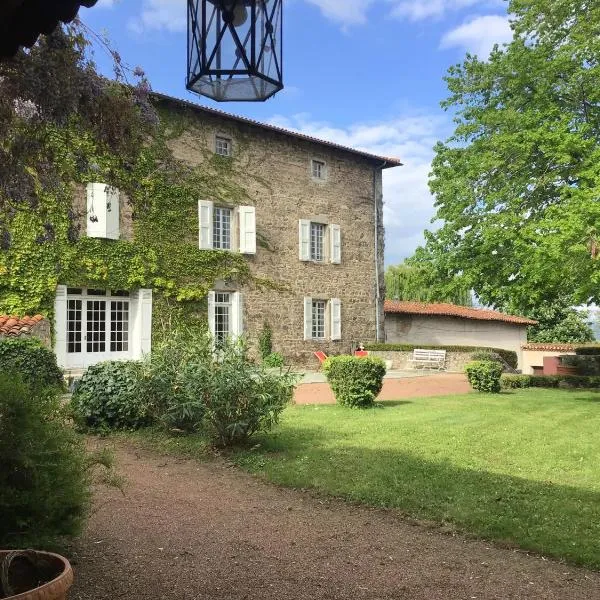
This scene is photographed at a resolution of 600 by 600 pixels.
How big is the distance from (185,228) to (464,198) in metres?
7.75

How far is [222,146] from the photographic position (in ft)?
62.4

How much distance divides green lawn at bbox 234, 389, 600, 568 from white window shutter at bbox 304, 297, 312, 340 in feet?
31.4

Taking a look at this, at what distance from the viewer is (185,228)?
1812 centimetres

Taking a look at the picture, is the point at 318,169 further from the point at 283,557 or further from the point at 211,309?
Result: the point at 283,557

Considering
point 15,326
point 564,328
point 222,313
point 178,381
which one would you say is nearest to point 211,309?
point 222,313

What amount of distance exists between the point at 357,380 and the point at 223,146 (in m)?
10.6

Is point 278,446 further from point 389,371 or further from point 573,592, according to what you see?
point 389,371

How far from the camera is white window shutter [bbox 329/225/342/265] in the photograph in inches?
834

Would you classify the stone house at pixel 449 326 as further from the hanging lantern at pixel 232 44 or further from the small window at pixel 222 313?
the hanging lantern at pixel 232 44

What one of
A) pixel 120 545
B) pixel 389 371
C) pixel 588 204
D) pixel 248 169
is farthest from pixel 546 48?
pixel 120 545

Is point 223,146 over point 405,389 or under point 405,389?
over

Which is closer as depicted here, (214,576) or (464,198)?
(214,576)

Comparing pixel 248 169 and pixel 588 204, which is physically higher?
pixel 248 169

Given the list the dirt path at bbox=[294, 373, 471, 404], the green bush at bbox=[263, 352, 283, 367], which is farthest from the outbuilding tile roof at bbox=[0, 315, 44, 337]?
the green bush at bbox=[263, 352, 283, 367]
